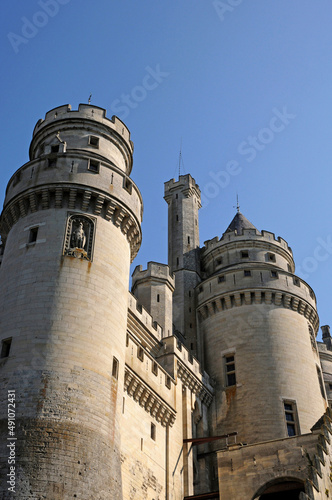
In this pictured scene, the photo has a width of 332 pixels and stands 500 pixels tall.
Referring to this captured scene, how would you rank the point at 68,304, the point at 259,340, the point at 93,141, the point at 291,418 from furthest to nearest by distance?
the point at 259,340, the point at 291,418, the point at 93,141, the point at 68,304

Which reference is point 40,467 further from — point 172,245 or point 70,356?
point 172,245

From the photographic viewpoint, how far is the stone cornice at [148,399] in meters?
24.4

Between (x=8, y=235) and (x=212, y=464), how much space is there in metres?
16.0

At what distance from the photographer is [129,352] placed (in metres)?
25.3

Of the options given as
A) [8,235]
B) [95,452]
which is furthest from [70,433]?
[8,235]

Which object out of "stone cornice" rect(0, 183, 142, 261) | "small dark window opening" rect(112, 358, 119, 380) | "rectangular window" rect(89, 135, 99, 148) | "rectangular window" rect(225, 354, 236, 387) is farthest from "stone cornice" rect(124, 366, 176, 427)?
"rectangular window" rect(89, 135, 99, 148)

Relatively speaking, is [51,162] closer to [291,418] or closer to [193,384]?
[193,384]

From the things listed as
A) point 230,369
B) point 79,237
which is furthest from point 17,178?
point 230,369

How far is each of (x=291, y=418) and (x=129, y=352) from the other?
37.5ft

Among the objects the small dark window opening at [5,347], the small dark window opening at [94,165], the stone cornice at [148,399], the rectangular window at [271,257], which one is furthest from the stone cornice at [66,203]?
the rectangular window at [271,257]

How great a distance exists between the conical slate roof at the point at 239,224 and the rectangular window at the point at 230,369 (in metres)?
10.4

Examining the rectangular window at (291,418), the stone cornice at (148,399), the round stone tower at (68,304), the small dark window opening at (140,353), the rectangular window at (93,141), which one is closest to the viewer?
the round stone tower at (68,304)

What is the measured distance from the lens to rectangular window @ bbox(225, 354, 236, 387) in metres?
33.6

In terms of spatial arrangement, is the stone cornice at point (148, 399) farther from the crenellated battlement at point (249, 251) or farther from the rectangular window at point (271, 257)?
the rectangular window at point (271, 257)
